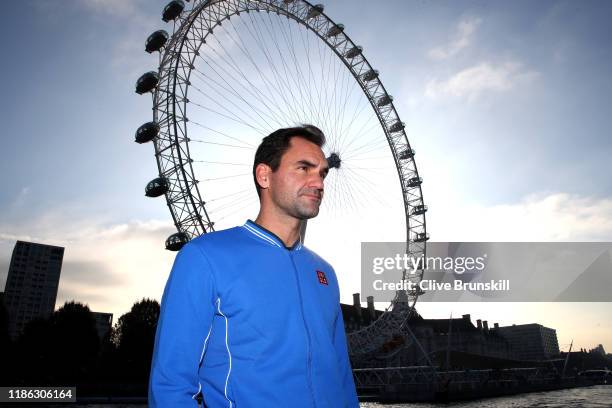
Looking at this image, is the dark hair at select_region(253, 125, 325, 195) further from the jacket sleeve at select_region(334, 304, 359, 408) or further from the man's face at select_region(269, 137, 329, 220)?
the jacket sleeve at select_region(334, 304, 359, 408)

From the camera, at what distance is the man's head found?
2.33 metres

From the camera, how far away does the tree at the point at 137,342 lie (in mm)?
39875

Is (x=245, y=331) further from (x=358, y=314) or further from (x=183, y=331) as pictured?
(x=358, y=314)

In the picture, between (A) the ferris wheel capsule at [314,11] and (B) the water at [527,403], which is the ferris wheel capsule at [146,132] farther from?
(B) the water at [527,403]

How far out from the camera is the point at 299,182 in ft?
7.72

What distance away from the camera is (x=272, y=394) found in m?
1.76

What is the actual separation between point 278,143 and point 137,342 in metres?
45.1

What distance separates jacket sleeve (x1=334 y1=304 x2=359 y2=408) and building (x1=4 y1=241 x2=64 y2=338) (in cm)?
16813

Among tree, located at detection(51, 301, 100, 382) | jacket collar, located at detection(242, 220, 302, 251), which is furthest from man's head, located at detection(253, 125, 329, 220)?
tree, located at detection(51, 301, 100, 382)

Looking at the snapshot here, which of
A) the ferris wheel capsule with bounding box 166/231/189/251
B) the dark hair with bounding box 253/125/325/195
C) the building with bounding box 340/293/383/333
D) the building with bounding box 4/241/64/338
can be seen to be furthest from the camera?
the building with bounding box 4/241/64/338

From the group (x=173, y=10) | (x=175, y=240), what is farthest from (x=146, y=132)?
(x=173, y=10)


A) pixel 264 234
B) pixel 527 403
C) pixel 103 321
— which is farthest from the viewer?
pixel 103 321

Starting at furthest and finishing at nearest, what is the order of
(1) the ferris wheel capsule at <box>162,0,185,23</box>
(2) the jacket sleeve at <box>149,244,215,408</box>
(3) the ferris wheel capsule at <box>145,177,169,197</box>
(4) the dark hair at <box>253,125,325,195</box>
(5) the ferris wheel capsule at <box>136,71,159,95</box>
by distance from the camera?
(1) the ferris wheel capsule at <box>162,0,185,23</box>
(5) the ferris wheel capsule at <box>136,71,159,95</box>
(3) the ferris wheel capsule at <box>145,177,169,197</box>
(4) the dark hair at <box>253,125,325,195</box>
(2) the jacket sleeve at <box>149,244,215,408</box>

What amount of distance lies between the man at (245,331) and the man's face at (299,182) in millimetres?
216
